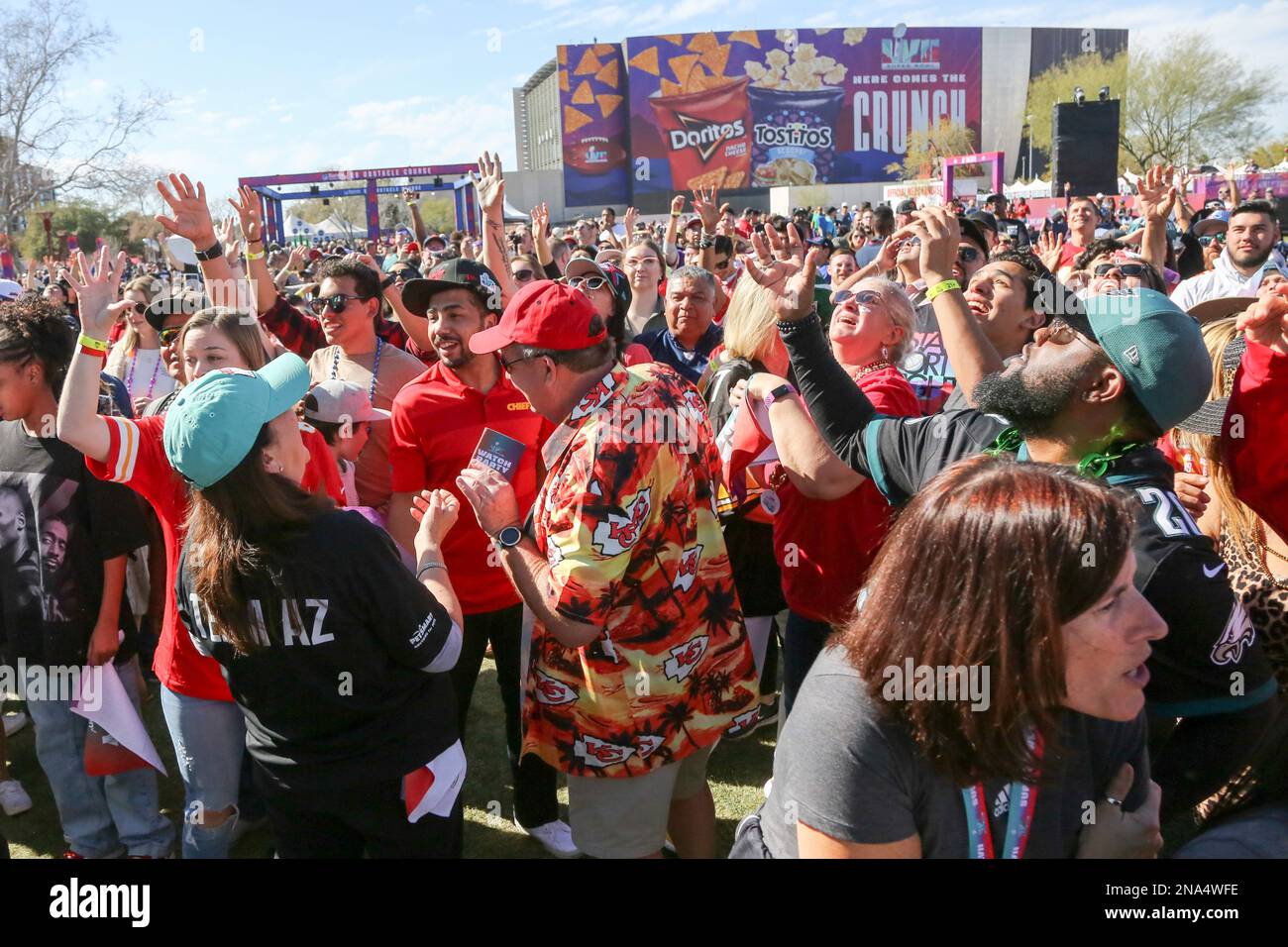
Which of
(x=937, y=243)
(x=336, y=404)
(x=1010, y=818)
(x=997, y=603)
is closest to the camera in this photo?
(x=997, y=603)

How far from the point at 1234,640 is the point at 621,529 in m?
1.35

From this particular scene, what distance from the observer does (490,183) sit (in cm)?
466

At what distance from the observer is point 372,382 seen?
4.07m

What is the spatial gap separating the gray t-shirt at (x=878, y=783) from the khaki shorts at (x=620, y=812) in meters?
0.82

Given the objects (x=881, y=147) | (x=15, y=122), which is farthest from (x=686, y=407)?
(x=881, y=147)

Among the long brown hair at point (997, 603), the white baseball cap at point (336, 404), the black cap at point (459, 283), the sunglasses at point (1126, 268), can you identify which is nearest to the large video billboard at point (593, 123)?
the sunglasses at point (1126, 268)

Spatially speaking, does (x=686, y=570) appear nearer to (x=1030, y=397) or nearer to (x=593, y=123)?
(x=1030, y=397)

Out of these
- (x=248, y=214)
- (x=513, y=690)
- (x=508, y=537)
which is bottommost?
(x=513, y=690)

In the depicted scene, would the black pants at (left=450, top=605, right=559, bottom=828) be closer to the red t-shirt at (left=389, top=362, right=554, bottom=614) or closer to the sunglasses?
the red t-shirt at (left=389, top=362, right=554, bottom=614)

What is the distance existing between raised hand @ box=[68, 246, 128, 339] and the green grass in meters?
2.08

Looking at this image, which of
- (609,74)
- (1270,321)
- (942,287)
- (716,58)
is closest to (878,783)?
(942,287)

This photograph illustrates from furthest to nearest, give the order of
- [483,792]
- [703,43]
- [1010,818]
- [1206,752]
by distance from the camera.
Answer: [703,43]
[483,792]
[1206,752]
[1010,818]

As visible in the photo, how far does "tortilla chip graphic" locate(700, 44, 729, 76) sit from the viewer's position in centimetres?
5903
